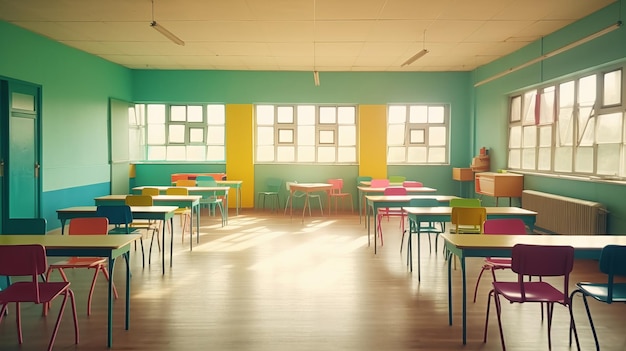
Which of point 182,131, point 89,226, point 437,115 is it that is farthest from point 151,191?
point 437,115

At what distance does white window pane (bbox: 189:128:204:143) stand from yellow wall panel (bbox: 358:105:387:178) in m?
4.09

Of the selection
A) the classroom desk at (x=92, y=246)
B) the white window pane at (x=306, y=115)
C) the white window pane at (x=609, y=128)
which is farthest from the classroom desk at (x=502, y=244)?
the white window pane at (x=306, y=115)

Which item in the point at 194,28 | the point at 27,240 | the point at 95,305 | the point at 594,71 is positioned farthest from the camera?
the point at 194,28

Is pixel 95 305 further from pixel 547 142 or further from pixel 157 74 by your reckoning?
pixel 157 74

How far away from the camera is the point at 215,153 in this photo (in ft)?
39.1

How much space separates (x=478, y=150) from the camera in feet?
36.6

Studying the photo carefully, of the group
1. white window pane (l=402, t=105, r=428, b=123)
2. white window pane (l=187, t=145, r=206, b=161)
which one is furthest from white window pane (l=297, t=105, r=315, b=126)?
white window pane (l=187, t=145, r=206, b=161)

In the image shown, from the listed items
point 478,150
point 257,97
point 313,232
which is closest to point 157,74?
point 257,97

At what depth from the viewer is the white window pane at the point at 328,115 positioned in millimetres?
11945

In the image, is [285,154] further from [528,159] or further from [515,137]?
[528,159]

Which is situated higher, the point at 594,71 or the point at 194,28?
the point at 194,28

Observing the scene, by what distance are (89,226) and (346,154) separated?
8.27m

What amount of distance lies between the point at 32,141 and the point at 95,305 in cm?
475

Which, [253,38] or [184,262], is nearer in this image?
[184,262]
